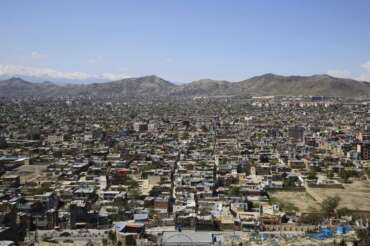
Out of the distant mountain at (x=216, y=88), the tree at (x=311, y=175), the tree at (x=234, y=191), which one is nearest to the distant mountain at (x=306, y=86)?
the distant mountain at (x=216, y=88)

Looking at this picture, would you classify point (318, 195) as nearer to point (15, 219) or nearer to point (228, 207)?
point (228, 207)

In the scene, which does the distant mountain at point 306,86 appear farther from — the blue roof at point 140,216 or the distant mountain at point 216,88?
the blue roof at point 140,216

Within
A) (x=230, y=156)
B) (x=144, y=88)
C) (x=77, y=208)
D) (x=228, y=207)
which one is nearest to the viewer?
(x=77, y=208)

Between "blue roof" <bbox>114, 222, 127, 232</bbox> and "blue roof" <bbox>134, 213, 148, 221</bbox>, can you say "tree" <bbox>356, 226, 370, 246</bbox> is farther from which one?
"blue roof" <bbox>114, 222, 127, 232</bbox>

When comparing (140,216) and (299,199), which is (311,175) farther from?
(140,216)

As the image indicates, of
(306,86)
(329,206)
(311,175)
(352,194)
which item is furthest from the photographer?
(306,86)

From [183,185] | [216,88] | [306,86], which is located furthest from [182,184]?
[216,88]

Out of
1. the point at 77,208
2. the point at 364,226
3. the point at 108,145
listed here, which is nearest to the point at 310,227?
the point at 364,226
